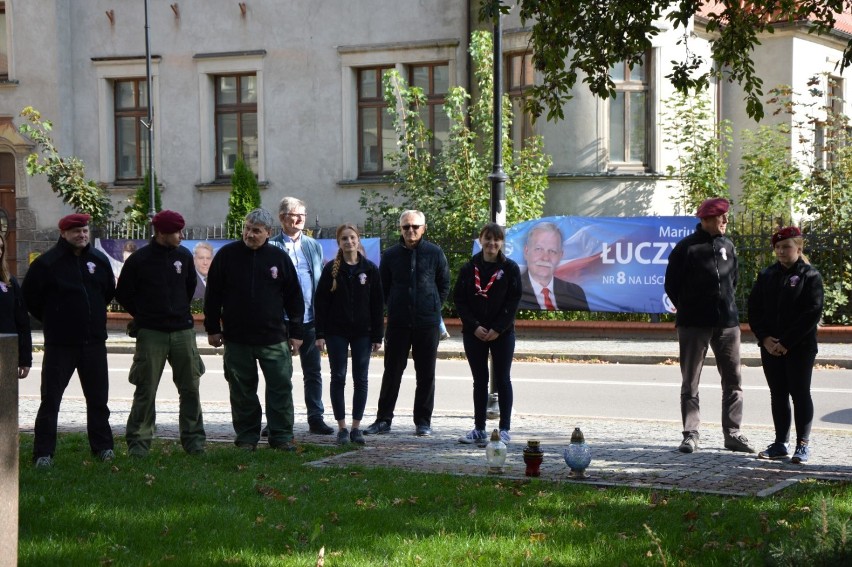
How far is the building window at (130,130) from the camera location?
2795 cm

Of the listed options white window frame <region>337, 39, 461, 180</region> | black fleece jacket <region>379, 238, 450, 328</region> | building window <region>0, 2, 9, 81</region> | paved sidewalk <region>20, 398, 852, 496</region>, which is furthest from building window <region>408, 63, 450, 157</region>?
black fleece jacket <region>379, 238, 450, 328</region>

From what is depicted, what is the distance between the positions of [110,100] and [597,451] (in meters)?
21.2

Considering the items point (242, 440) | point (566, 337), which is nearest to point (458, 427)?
point (242, 440)

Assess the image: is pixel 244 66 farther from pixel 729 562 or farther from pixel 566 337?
pixel 729 562

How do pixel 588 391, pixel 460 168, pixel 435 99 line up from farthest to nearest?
1. pixel 435 99
2. pixel 460 168
3. pixel 588 391

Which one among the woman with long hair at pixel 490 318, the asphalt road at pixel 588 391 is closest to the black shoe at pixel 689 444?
the asphalt road at pixel 588 391

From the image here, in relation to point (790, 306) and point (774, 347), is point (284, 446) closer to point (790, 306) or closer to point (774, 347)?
point (774, 347)

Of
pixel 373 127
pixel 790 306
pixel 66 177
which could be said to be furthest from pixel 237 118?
pixel 790 306

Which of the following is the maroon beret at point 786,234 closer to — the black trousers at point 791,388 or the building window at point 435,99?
the black trousers at point 791,388

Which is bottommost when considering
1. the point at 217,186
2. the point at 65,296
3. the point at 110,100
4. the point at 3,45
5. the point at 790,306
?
the point at 790,306

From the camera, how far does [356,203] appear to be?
2630 cm

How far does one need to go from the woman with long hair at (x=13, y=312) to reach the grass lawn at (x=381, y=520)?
91 centimetres

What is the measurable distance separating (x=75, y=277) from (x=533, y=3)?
3961mm

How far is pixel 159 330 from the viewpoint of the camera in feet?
30.6
